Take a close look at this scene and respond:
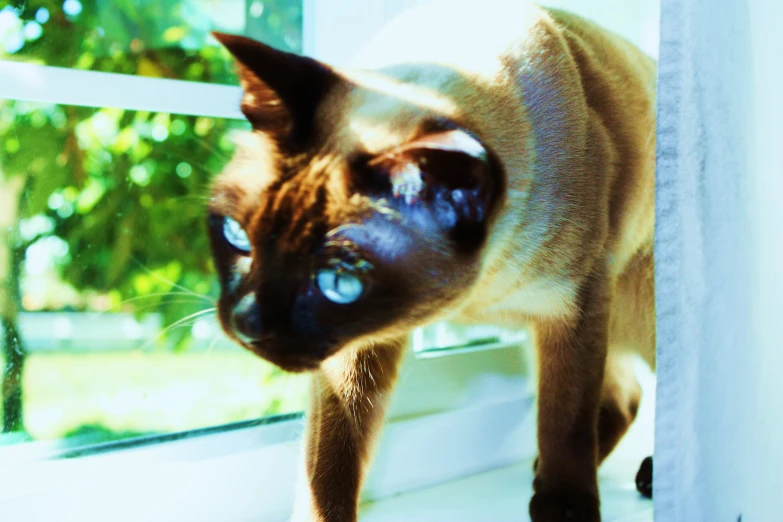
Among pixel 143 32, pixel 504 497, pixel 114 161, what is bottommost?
pixel 504 497

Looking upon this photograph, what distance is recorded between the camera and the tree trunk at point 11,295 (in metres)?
1.04

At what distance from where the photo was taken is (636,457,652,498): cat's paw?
1.21m

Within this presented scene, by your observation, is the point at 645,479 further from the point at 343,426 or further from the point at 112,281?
the point at 112,281

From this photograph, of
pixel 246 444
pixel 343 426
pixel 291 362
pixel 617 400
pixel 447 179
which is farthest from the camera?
pixel 617 400

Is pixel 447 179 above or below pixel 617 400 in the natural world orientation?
above

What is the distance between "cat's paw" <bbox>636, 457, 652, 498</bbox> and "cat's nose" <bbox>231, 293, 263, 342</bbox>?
2.41 ft

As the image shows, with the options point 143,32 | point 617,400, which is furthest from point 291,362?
point 617,400

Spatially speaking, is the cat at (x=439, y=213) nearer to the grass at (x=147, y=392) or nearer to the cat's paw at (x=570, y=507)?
the cat's paw at (x=570, y=507)

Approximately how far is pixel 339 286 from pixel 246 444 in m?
0.47

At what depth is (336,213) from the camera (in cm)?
77

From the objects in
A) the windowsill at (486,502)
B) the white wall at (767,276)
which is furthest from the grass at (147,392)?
the white wall at (767,276)

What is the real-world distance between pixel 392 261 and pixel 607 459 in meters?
0.75

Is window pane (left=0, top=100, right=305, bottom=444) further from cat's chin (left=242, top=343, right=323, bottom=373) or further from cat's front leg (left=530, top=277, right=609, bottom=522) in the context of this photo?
Answer: cat's front leg (left=530, top=277, right=609, bottom=522)

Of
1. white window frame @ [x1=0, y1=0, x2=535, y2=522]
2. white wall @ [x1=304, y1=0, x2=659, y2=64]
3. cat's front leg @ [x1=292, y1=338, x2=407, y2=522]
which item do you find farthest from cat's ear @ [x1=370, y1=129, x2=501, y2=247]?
white wall @ [x1=304, y1=0, x2=659, y2=64]
